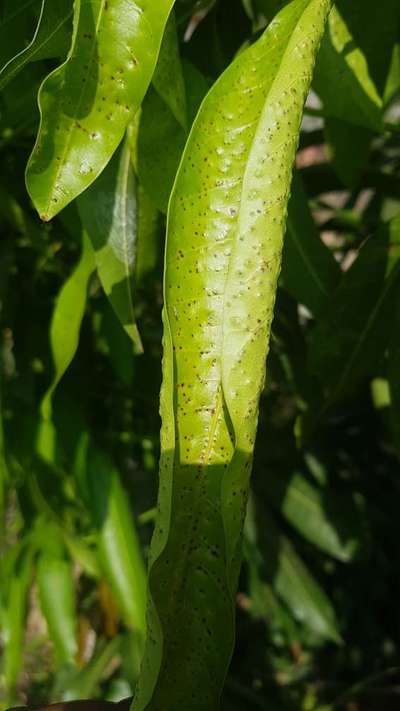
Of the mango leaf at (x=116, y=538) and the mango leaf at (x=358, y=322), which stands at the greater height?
the mango leaf at (x=358, y=322)

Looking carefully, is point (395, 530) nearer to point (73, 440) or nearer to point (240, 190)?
point (73, 440)

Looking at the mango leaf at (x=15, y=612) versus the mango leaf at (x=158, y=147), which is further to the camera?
the mango leaf at (x=15, y=612)

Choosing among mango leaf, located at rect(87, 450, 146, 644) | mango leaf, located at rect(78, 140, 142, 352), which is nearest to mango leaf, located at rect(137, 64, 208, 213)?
mango leaf, located at rect(78, 140, 142, 352)

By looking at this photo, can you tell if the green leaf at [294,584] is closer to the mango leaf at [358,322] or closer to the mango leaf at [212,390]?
the mango leaf at [358,322]

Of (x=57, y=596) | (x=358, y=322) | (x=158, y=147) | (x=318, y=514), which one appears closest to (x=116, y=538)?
(x=57, y=596)

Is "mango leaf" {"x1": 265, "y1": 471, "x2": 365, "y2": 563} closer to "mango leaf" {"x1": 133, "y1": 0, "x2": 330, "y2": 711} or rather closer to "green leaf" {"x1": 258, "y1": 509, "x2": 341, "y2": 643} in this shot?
"green leaf" {"x1": 258, "y1": 509, "x2": 341, "y2": 643}

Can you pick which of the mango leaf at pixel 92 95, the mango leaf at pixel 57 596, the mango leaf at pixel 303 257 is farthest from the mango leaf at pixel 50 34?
the mango leaf at pixel 57 596

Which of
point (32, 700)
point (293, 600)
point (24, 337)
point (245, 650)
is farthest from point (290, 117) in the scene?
point (32, 700)

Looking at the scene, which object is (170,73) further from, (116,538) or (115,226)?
(116,538)
